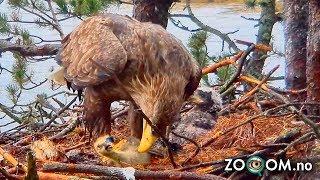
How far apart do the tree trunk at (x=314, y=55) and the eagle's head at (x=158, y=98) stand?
68cm

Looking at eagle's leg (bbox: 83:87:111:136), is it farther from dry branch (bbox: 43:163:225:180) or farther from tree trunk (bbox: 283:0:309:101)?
tree trunk (bbox: 283:0:309:101)

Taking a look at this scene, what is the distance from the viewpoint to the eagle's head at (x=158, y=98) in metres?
3.27

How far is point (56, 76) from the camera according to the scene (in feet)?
13.6

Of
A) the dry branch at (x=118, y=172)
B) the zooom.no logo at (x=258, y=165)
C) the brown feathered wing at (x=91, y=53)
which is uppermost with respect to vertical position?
the brown feathered wing at (x=91, y=53)

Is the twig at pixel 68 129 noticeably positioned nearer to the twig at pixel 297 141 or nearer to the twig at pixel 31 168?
the twig at pixel 297 141

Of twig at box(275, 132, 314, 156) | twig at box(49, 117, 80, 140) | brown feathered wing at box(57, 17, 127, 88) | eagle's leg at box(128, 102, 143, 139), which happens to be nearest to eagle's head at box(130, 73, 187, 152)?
brown feathered wing at box(57, 17, 127, 88)

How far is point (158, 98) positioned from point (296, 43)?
4.67 ft

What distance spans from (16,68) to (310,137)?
438cm

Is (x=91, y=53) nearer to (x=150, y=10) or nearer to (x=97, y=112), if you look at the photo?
(x=97, y=112)

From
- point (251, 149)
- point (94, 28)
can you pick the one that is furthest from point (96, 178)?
point (94, 28)

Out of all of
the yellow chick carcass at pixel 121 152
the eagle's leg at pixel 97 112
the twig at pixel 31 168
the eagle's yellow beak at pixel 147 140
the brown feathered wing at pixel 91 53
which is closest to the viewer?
the twig at pixel 31 168

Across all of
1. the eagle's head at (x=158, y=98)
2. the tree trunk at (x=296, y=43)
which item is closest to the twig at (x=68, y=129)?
the eagle's head at (x=158, y=98)

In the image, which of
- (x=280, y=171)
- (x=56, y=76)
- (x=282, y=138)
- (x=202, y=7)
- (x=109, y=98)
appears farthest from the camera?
(x=202, y=7)

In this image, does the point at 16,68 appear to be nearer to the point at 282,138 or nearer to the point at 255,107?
the point at 255,107
